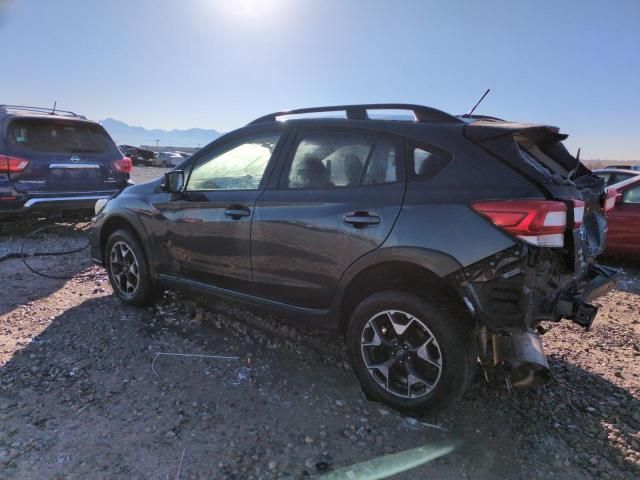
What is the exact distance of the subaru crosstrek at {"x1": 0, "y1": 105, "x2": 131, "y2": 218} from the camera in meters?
6.19

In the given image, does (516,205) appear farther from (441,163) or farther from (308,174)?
(308,174)

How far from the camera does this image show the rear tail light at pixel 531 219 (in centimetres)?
231

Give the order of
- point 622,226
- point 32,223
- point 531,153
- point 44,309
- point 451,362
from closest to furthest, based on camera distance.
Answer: point 451,362 → point 531,153 → point 44,309 → point 622,226 → point 32,223

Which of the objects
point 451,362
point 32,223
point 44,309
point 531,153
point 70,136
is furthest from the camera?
point 32,223

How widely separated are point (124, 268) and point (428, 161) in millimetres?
3121

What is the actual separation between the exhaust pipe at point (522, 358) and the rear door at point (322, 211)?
91 centimetres

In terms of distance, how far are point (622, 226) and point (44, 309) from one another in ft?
23.6

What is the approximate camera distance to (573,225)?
8.07 ft

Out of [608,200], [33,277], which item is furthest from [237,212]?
[33,277]

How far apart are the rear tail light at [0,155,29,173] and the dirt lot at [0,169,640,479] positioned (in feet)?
9.29

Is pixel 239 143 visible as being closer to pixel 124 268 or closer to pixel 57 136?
pixel 124 268

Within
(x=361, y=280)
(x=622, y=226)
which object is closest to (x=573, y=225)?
(x=361, y=280)

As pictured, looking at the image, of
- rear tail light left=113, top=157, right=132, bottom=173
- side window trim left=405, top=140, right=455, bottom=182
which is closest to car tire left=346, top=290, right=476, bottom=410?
side window trim left=405, top=140, right=455, bottom=182

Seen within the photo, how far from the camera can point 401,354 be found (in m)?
2.74
